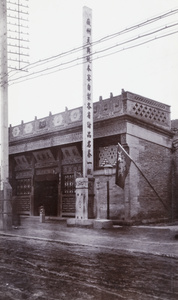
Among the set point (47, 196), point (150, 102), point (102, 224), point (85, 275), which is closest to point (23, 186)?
point (47, 196)

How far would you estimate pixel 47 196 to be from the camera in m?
22.9

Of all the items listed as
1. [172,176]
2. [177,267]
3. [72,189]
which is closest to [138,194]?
[172,176]

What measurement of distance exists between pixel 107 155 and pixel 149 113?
3000mm

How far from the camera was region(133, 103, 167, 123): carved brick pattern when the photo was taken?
17.9 metres

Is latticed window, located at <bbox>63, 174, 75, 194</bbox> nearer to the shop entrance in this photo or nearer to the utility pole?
the shop entrance

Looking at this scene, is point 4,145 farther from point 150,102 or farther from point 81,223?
point 150,102

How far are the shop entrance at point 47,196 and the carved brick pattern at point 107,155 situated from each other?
174 inches

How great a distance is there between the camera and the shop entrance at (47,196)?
22.3 metres

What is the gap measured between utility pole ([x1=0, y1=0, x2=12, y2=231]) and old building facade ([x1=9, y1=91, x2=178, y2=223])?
44.6 inches

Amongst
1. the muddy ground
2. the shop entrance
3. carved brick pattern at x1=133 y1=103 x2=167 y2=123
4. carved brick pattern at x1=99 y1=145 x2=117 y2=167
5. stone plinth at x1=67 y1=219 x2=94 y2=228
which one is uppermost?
carved brick pattern at x1=133 y1=103 x2=167 y2=123

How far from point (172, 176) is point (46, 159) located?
791cm

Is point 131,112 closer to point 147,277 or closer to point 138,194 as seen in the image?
point 138,194

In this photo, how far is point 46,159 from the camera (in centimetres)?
2284

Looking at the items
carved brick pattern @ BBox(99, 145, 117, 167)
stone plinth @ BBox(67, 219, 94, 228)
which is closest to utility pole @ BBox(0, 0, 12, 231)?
stone plinth @ BBox(67, 219, 94, 228)
